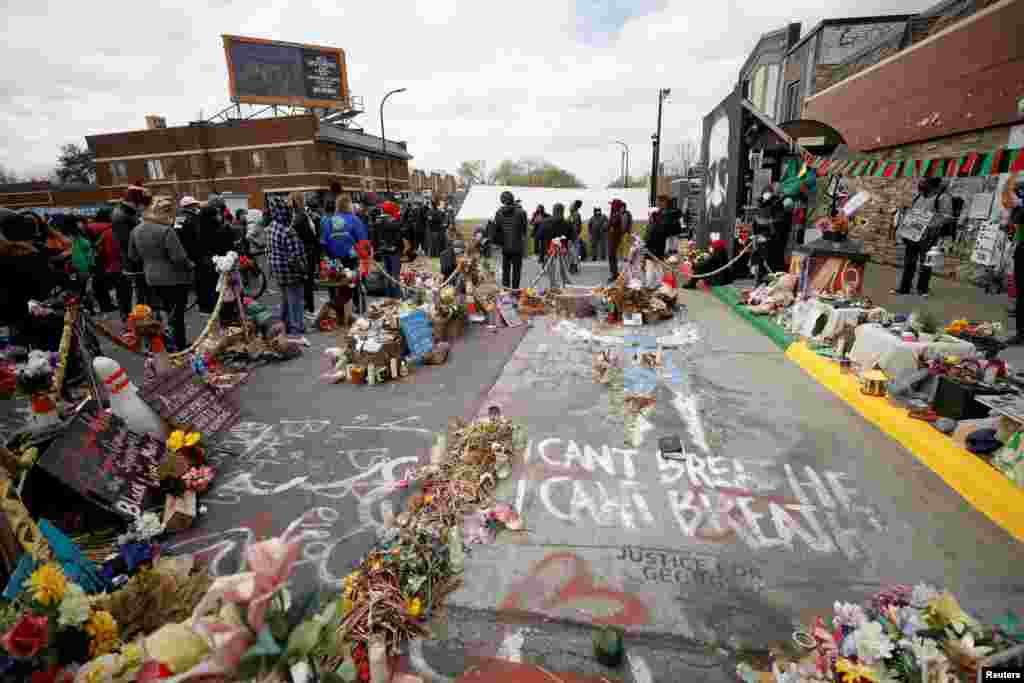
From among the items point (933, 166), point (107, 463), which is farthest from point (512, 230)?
point (107, 463)

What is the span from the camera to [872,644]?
1.93m

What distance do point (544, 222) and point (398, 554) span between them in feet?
45.3

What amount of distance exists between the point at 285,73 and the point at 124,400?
160ft

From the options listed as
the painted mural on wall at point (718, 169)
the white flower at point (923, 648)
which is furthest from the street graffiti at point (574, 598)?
the painted mural on wall at point (718, 169)

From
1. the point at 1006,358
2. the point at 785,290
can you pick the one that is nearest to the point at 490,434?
the point at 1006,358

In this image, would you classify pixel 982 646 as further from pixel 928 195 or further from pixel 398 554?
pixel 928 195

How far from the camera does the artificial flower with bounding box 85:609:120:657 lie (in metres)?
2.02

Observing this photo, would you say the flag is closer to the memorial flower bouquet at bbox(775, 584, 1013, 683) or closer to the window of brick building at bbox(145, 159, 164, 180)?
the memorial flower bouquet at bbox(775, 584, 1013, 683)

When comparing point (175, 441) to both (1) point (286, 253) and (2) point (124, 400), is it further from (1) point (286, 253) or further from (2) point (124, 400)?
(1) point (286, 253)

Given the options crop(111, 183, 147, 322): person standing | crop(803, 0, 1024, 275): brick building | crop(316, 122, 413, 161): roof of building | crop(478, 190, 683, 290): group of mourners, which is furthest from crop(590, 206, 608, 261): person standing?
crop(316, 122, 413, 161): roof of building

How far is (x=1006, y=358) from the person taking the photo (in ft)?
16.5

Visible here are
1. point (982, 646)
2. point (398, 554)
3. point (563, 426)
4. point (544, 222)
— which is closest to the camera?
point (982, 646)

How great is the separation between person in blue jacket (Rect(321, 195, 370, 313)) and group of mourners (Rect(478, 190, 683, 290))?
3.05 metres

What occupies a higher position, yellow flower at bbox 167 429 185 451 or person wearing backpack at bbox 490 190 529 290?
person wearing backpack at bbox 490 190 529 290
